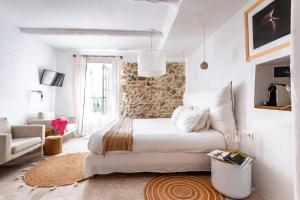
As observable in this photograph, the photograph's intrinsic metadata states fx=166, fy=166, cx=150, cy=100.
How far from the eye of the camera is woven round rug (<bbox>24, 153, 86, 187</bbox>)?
7.07 ft

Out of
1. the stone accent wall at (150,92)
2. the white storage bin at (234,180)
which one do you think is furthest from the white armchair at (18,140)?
the white storage bin at (234,180)

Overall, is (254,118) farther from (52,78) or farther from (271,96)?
(52,78)

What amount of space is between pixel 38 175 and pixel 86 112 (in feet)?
8.79

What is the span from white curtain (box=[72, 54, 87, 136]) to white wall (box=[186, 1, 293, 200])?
3.54 meters

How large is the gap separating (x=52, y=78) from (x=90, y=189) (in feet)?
11.4

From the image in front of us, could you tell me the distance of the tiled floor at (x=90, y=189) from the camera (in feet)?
6.07

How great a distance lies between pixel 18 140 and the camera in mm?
2758

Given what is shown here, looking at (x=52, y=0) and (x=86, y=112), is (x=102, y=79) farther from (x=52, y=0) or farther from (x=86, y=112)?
(x=52, y=0)

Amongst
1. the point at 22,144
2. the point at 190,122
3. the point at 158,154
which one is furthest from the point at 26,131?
the point at 190,122

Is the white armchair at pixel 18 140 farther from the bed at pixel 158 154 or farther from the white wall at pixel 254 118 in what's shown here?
the white wall at pixel 254 118

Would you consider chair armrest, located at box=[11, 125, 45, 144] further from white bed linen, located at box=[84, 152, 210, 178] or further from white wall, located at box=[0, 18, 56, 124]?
white bed linen, located at box=[84, 152, 210, 178]

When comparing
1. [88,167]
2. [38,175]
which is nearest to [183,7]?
[88,167]

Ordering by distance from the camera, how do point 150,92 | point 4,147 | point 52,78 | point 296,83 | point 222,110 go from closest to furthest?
point 296,83 < point 4,147 < point 222,110 < point 52,78 < point 150,92

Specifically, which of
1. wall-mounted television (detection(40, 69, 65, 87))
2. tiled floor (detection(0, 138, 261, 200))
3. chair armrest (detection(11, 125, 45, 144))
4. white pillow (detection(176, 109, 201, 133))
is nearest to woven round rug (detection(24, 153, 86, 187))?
tiled floor (detection(0, 138, 261, 200))
